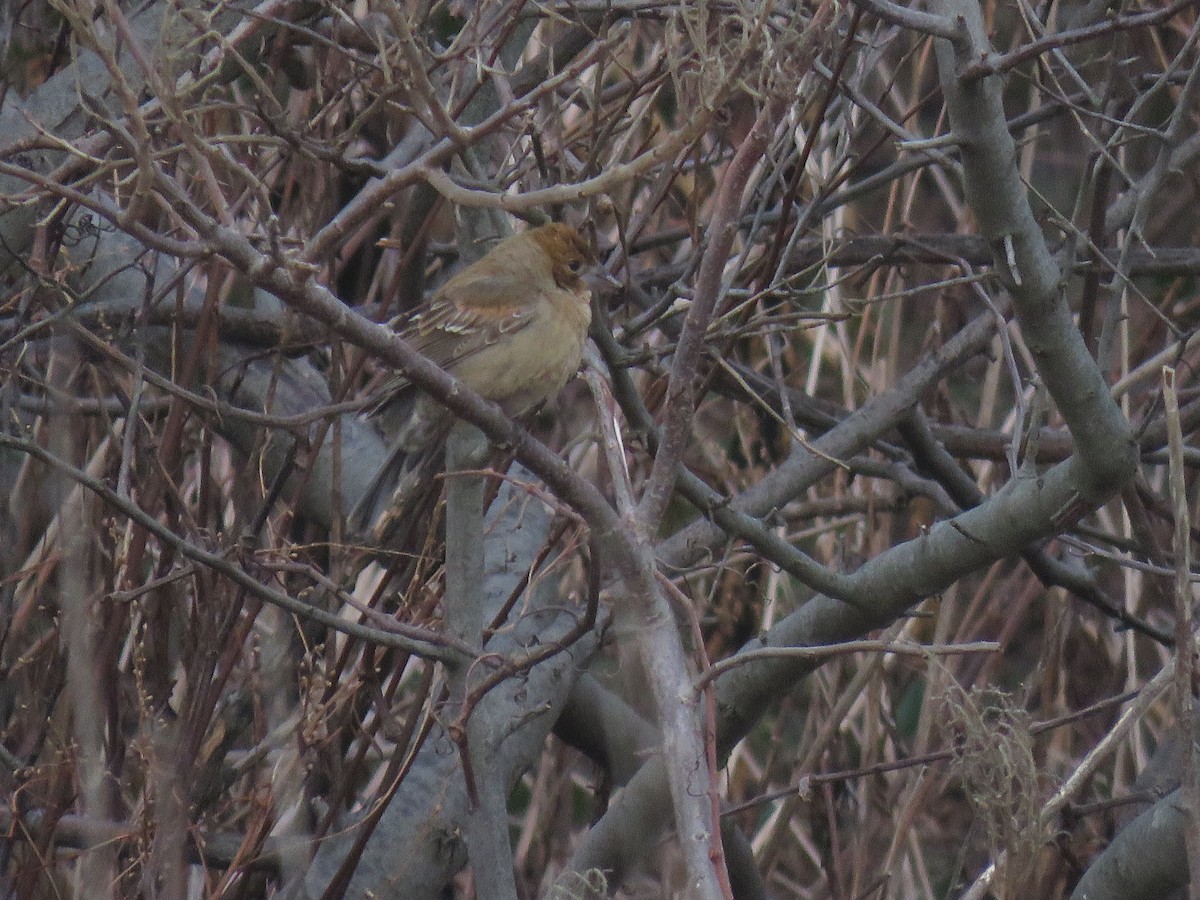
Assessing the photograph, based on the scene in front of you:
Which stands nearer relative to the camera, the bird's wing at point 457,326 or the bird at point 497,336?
the bird at point 497,336

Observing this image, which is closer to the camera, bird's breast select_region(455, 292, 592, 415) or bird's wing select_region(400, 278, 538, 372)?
bird's breast select_region(455, 292, 592, 415)

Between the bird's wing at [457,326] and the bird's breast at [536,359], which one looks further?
the bird's wing at [457,326]

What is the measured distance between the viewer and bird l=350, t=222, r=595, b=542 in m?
4.59

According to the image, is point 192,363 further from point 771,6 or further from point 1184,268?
point 1184,268

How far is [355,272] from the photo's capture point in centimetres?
617

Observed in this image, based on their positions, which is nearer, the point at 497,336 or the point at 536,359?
the point at 536,359

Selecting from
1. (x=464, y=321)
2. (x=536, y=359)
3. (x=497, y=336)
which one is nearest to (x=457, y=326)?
(x=464, y=321)

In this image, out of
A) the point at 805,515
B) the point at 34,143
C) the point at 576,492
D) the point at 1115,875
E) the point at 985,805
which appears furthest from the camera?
the point at 805,515

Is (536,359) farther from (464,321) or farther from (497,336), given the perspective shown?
(464,321)

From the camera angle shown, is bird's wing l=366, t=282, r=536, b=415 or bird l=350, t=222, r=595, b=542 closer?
bird l=350, t=222, r=595, b=542

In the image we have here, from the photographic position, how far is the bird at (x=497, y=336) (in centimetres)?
459

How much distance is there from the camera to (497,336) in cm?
486

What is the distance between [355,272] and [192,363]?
1810 millimetres

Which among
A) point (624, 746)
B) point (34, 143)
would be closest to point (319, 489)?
point (624, 746)
